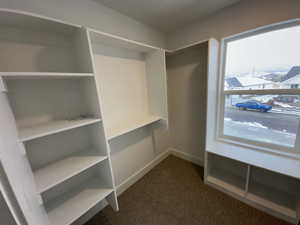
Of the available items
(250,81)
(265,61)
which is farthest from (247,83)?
(265,61)

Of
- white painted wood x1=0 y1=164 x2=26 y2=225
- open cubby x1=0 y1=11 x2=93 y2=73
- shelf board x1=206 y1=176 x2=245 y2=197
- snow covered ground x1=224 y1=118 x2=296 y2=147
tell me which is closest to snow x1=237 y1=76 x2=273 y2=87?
snow covered ground x1=224 y1=118 x2=296 y2=147

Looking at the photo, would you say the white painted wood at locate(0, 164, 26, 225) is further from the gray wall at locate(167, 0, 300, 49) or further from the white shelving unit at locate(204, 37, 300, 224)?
the gray wall at locate(167, 0, 300, 49)

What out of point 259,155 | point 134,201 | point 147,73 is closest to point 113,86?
point 147,73

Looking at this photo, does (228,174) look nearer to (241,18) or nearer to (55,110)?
(241,18)

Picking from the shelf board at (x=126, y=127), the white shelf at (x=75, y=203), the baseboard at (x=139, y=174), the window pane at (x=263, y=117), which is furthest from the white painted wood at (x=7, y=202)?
the window pane at (x=263, y=117)

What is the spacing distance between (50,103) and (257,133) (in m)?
2.52

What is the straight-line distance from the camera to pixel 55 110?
1.12 metres

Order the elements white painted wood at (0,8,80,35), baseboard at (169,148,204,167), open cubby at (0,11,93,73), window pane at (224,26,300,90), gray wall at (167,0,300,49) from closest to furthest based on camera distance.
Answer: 1. white painted wood at (0,8,80,35)
2. open cubby at (0,11,93,73)
3. gray wall at (167,0,300,49)
4. window pane at (224,26,300,90)
5. baseboard at (169,148,204,167)

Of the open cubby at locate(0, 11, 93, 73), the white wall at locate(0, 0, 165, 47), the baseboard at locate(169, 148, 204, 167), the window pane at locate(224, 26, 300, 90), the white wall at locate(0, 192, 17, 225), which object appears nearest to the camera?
the white wall at locate(0, 192, 17, 225)

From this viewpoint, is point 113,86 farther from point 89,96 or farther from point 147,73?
point 147,73

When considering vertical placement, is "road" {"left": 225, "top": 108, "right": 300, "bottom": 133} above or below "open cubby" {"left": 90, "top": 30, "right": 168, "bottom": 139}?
below

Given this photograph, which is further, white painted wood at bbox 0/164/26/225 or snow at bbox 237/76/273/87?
snow at bbox 237/76/273/87

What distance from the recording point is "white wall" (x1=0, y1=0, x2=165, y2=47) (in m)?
0.97

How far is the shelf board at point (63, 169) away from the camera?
2.96ft
